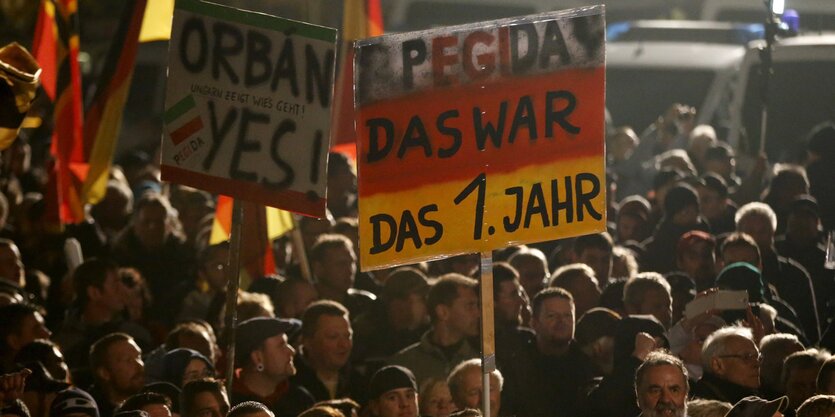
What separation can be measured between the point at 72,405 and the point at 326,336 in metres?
1.65

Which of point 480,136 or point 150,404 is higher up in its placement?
point 480,136

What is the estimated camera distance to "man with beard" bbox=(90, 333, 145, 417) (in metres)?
7.64

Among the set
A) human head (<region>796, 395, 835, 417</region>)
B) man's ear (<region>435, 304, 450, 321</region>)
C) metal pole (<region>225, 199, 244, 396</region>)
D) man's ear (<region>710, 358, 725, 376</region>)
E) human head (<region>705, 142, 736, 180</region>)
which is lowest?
human head (<region>705, 142, 736, 180</region>)

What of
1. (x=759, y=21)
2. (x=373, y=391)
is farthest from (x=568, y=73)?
(x=759, y=21)

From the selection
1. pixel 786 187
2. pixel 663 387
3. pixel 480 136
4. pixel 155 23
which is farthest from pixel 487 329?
pixel 786 187

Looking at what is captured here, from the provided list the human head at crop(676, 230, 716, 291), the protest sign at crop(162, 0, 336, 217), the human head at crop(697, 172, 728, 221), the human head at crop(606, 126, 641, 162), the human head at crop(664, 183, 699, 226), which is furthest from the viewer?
the human head at crop(606, 126, 641, 162)

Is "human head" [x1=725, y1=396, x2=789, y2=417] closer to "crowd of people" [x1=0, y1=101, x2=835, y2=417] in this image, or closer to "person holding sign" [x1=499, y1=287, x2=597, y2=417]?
"crowd of people" [x1=0, y1=101, x2=835, y2=417]

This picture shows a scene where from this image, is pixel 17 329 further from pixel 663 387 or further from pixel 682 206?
pixel 682 206

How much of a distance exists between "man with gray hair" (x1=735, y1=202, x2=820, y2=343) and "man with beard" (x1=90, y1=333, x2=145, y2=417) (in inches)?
162

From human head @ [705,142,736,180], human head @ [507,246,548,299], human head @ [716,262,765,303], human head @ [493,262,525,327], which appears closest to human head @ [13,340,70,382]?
human head @ [493,262,525,327]

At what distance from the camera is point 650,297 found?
886 centimetres

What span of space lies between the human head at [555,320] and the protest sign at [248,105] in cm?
187

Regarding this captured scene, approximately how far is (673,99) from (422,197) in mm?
11406

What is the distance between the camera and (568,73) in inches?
259
